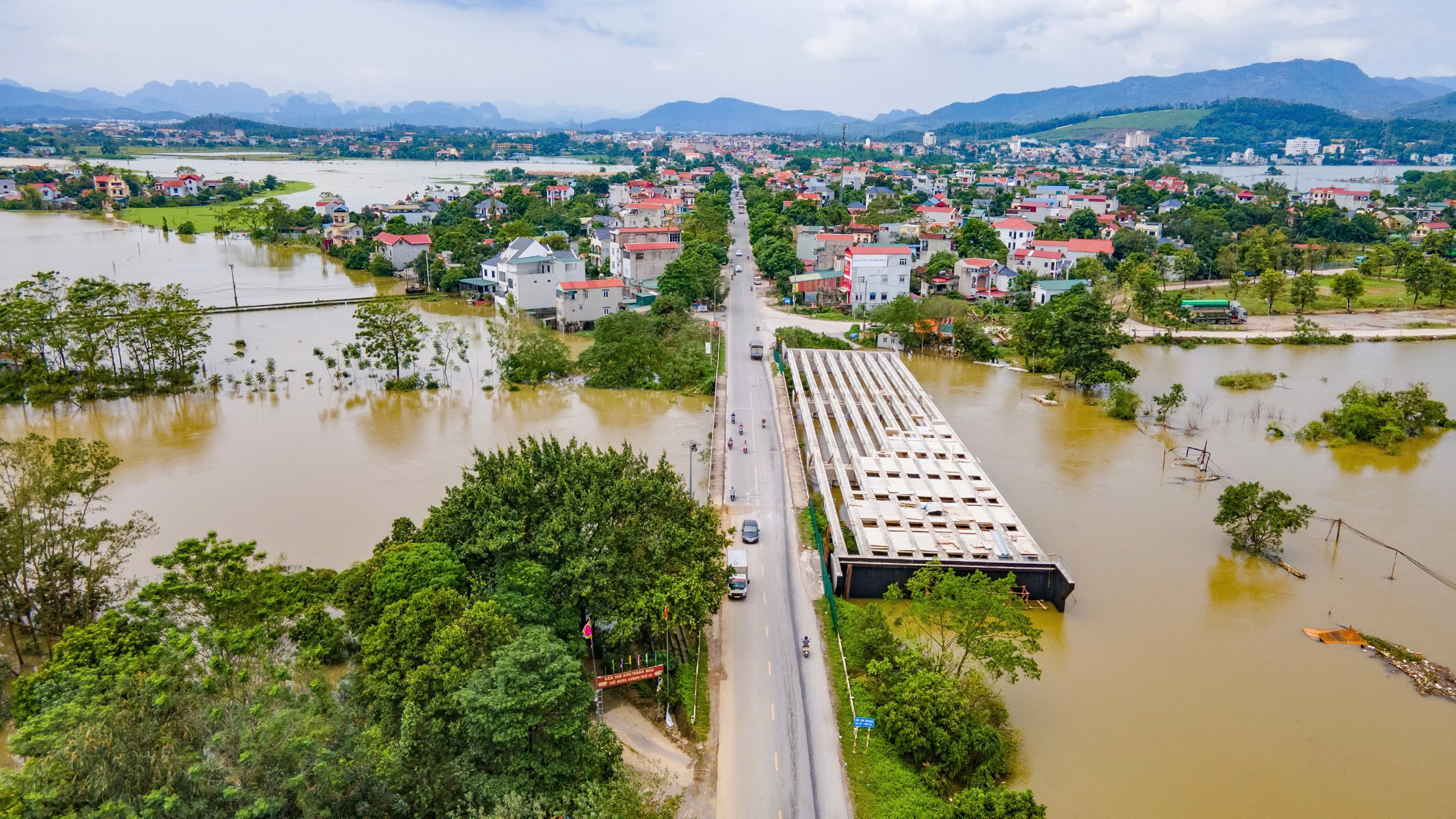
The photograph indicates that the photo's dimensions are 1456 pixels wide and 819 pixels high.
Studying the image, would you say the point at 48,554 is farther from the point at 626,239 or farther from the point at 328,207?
the point at 328,207

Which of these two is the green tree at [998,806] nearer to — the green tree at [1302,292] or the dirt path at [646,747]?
the dirt path at [646,747]

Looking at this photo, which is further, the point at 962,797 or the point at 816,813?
the point at 816,813

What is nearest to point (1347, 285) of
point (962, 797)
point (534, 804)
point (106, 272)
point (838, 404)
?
point (838, 404)

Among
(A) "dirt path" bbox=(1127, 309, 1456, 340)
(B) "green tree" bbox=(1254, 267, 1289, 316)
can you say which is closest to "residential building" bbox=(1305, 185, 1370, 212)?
(A) "dirt path" bbox=(1127, 309, 1456, 340)

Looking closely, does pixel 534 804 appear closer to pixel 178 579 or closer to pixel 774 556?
pixel 178 579

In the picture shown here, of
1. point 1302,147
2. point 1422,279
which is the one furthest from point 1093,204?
point 1302,147

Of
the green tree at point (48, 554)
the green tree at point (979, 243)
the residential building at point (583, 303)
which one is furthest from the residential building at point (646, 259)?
the green tree at point (48, 554)

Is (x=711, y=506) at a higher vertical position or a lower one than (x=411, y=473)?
higher
